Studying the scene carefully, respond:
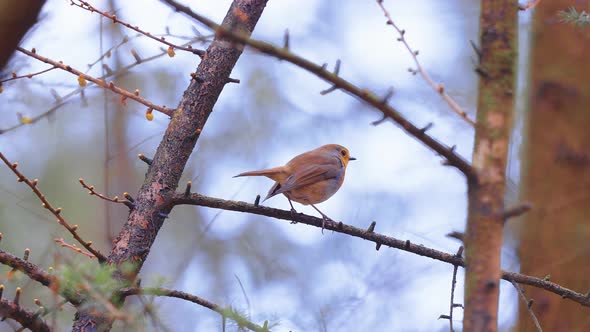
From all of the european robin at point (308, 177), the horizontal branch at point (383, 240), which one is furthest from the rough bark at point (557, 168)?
the horizontal branch at point (383, 240)

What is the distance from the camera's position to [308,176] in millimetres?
4477

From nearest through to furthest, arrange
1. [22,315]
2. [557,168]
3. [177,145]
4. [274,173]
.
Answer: [22,315], [177,145], [274,173], [557,168]

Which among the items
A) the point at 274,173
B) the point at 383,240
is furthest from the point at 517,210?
the point at 274,173

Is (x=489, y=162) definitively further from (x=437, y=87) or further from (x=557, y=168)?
(x=557, y=168)

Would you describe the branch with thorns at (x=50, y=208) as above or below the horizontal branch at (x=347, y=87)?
below

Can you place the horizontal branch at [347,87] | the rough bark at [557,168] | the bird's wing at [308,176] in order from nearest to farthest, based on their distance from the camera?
the horizontal branch at [347,87]
the bird's wing at [308,176]
the rough bark at [557,168]

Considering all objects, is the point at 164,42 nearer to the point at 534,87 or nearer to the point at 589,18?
the point at 589,18

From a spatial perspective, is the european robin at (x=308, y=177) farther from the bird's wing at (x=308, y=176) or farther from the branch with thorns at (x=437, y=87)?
the branch with thorns at (x=437, y=87)

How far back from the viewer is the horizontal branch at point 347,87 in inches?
57.7

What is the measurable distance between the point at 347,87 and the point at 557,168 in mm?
3699

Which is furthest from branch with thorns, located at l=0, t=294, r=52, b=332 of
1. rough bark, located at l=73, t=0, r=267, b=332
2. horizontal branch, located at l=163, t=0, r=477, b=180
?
horizontal branch, located at l=163, t=0, r=477, b=180

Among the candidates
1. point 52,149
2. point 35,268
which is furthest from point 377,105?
point 52,149

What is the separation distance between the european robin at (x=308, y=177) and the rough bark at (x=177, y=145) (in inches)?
38.7

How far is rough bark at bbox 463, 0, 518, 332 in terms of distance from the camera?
157cm
